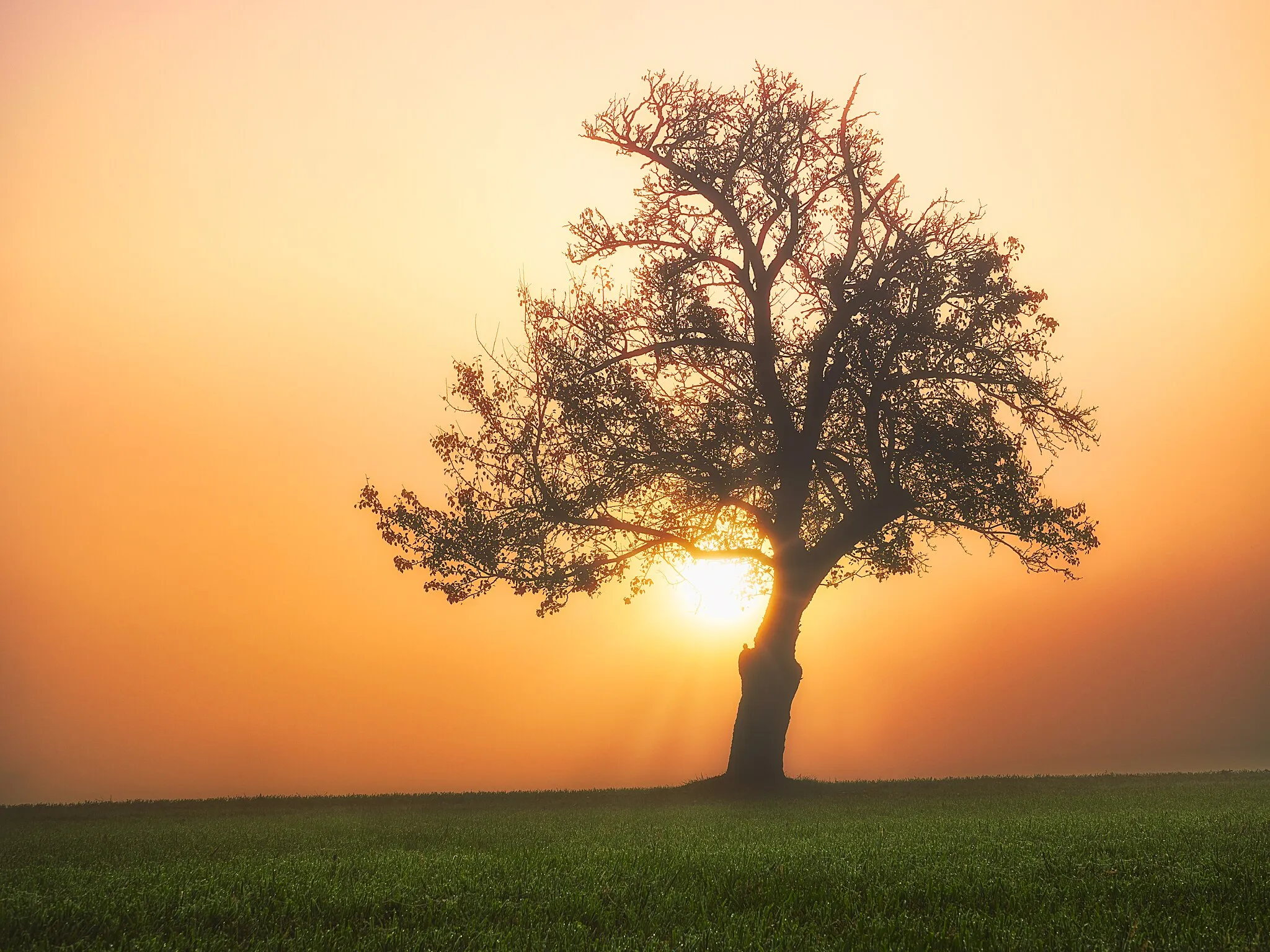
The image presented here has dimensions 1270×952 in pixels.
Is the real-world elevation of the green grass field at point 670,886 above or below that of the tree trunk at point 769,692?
below

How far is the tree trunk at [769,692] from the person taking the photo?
20688 mm

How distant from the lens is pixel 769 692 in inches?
822

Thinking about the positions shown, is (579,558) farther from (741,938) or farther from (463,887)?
(741,938)

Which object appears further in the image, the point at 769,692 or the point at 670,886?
the point at 769,692

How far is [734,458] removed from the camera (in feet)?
68.2

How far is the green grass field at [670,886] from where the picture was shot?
5988mm

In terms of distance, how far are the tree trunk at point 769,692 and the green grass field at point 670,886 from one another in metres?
7.65

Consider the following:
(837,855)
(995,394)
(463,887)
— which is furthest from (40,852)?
(995,394)

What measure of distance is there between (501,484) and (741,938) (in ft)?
50.9

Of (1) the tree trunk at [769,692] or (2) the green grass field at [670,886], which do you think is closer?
(2) the green grass field at [670,886]

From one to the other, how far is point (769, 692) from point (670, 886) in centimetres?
1389

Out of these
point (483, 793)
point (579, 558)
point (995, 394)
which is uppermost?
point (995, 394)

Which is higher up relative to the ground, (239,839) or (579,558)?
(579,558)

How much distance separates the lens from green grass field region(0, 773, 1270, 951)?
19.6 feet
